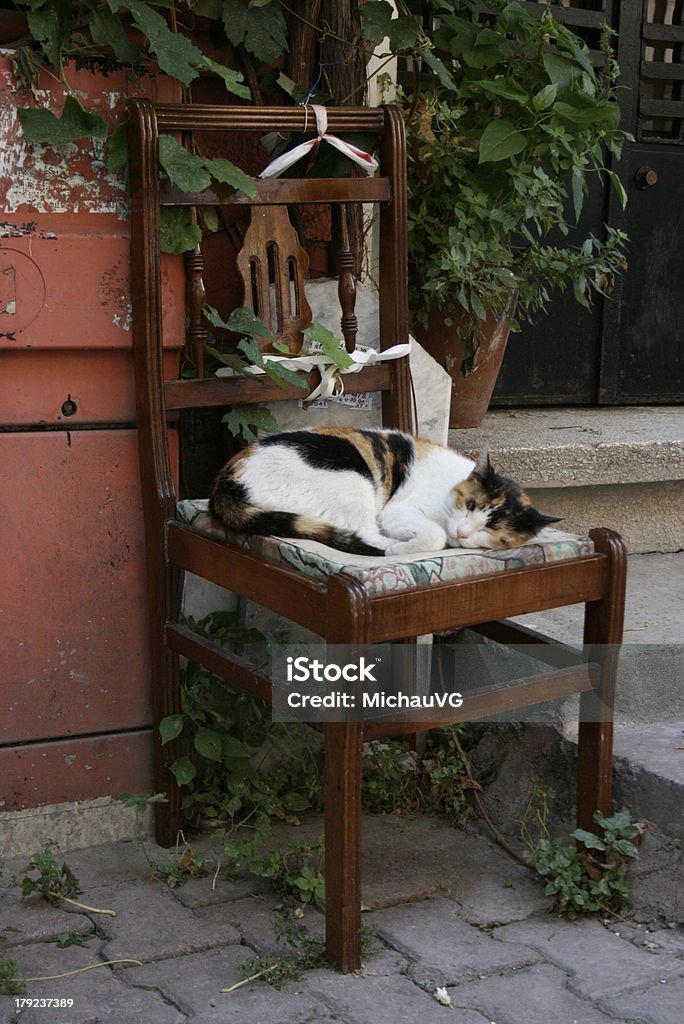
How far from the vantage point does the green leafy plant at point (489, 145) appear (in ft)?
8.91

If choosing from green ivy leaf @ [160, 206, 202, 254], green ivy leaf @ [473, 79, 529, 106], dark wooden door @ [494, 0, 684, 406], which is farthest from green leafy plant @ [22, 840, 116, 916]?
dark wooden door @ [494, 0, 684, 406]

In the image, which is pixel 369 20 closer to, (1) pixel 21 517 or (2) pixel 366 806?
(1) pixel 21 517

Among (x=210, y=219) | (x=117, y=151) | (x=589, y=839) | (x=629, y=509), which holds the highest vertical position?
(x=117, y=151)

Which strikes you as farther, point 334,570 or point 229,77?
point 229,77

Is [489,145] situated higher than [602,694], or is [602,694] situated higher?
[489,145]

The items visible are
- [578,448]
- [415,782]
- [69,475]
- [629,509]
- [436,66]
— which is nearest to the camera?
[69,475]

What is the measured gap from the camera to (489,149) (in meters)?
2.70

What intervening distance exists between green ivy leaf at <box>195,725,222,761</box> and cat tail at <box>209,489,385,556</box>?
54cm

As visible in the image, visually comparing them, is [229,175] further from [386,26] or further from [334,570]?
[334,570]

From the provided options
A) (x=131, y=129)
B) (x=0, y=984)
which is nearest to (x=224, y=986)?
(x=0, y=984)

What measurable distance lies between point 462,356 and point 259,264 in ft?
2.76

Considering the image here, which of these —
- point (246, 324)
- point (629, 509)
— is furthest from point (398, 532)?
point (629, 509)

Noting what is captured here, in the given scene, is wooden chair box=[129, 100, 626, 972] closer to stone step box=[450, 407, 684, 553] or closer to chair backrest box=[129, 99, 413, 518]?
chair backrest box=[129, 99, 413, 518]

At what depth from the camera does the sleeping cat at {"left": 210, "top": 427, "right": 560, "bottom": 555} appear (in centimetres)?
215
